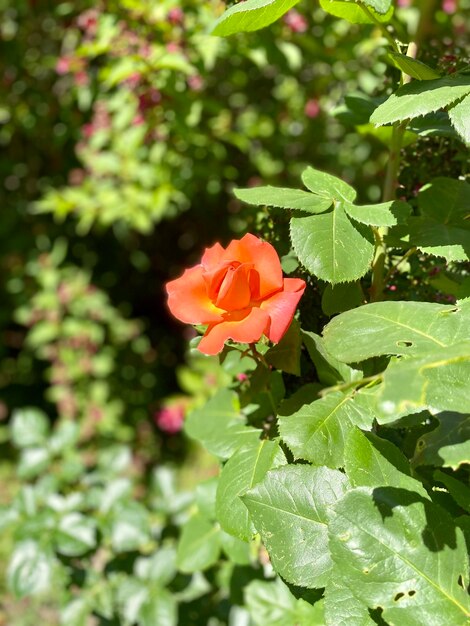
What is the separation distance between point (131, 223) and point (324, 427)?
7.05ft

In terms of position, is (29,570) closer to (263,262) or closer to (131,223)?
(263,262)

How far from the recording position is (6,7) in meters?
2.90

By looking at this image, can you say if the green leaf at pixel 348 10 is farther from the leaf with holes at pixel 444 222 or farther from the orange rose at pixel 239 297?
the orange rose at pixel 239 297

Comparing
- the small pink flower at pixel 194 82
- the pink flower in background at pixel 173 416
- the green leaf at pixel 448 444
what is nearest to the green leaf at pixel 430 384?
the green leaf at pixel 448 444

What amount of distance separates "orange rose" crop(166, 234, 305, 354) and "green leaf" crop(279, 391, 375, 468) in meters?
0.09

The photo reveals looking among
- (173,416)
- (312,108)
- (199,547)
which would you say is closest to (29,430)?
(199,547)

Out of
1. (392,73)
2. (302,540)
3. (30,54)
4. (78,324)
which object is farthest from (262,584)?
(30,54)

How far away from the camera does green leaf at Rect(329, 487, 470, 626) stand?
595 millimetres

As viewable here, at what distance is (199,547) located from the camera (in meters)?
1.21

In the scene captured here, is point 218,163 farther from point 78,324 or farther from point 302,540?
point 302,540

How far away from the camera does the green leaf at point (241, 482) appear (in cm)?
75

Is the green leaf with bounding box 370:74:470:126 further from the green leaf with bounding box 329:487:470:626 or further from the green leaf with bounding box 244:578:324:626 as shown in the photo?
the green leaf with bounding box 244:578:324:626

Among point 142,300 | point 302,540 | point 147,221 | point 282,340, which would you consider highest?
point 282,340

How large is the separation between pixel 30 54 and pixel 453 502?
282cm
